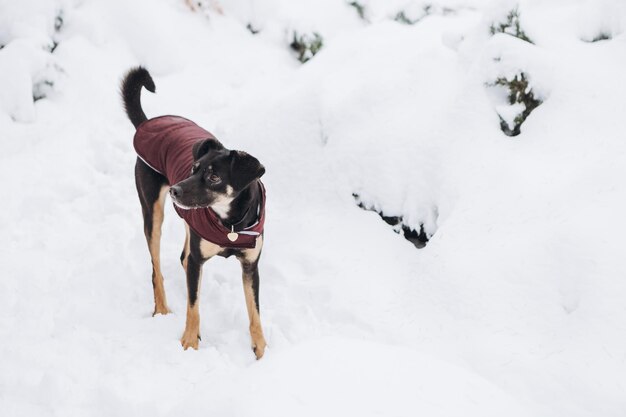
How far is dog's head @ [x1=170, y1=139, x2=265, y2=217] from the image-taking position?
2.71 meters

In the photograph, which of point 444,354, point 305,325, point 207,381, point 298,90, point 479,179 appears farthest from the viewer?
point 298,90

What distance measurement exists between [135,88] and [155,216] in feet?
3.54

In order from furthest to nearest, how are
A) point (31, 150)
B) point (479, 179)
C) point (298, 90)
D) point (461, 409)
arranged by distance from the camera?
point (298, 90)
point (31, 150)
point (479, 179)
point (461, 409)

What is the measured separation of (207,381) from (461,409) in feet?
5.05

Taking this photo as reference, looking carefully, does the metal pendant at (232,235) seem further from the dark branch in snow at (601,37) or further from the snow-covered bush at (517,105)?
the dark branch in snow at (601,37)

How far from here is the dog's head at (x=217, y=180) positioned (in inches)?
107

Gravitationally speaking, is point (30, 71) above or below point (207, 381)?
above

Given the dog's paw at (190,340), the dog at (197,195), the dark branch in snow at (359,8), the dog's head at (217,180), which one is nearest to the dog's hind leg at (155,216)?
the dog at (197,195)

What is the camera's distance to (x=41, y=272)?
371 centimetres

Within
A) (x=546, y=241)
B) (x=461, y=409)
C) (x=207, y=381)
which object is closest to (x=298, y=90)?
(x=546, y=241)

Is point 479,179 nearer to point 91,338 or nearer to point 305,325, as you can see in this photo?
point 305,325

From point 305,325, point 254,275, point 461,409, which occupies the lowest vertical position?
point 305,325

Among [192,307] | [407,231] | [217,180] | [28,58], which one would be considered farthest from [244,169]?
[28,58]

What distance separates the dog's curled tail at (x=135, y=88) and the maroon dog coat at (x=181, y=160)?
0.20m
